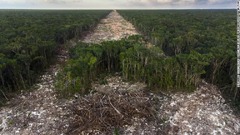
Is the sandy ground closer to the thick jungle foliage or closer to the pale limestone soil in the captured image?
the thick jungle foliage

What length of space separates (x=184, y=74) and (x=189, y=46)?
211 inches

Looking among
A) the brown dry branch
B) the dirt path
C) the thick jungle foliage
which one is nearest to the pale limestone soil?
the thick jungle foliage

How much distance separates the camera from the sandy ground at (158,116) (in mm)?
8461

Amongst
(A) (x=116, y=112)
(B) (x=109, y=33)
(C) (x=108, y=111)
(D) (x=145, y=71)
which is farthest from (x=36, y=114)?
(B) (x=109, y=33)

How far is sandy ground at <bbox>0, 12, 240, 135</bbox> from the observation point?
8461 mm

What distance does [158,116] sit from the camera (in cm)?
944

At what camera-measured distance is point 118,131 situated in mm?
8367

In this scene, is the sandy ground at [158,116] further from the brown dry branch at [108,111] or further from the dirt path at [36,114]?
the brown dry branch at [108,111]

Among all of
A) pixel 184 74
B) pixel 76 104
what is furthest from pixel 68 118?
pixel 184 74

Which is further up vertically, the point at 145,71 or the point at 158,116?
the point at 145,71

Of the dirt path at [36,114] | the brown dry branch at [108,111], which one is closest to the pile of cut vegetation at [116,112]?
the brown dry branch at [108,111]

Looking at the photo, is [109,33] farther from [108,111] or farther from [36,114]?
[108,111]

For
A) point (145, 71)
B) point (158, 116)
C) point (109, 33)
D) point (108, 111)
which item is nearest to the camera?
point (108, 111)

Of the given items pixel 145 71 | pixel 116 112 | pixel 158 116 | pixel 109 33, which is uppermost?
pixel 145 71
